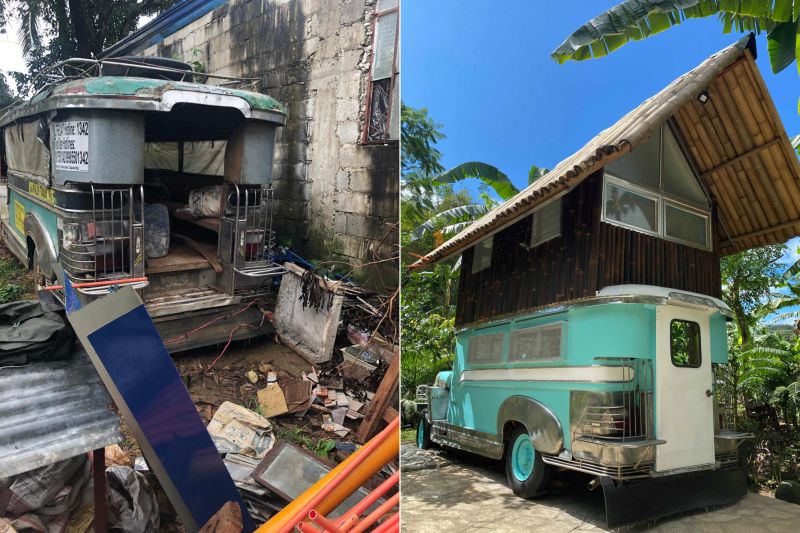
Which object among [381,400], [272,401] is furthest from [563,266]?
[272,401]

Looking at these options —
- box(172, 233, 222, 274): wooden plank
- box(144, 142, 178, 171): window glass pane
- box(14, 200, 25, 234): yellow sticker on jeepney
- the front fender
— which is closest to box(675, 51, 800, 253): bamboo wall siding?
box(172, 233, 222, 274): wooden plank

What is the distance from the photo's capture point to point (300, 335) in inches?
158

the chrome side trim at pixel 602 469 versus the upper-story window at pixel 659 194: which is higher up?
the upper-story window at pixel 659 194

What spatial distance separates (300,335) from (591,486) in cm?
318

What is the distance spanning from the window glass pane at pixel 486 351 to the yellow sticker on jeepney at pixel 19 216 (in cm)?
416

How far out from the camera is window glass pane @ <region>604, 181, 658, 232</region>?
1.21 metres

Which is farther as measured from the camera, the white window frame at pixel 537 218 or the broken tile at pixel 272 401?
the broken tile at pixel 272 401

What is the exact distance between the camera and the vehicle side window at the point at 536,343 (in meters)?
1.09

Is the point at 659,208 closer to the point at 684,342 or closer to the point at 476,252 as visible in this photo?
the point at 684,342

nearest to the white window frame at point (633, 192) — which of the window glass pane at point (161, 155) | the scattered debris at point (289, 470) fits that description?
the scattered debris at point (289, 470)

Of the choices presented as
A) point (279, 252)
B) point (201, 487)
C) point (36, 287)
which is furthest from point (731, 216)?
point (36, 287)

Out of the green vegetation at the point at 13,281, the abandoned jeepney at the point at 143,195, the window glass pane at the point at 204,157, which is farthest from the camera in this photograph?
the window glass pane at the point at 204,157

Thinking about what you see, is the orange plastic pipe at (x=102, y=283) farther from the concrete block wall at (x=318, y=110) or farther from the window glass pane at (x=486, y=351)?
the window glass pane at (x=486, y=351)

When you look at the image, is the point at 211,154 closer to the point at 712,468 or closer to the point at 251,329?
the point at 251,329
